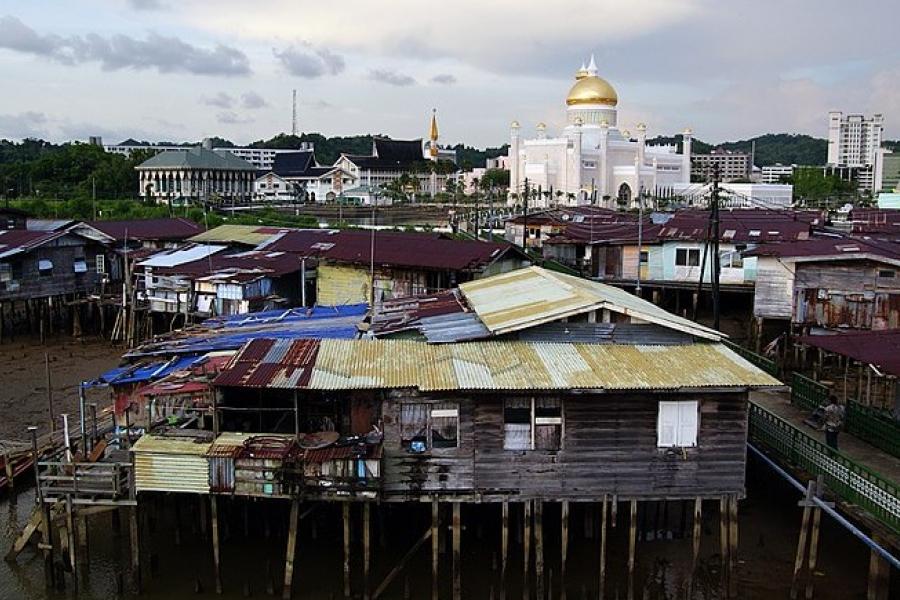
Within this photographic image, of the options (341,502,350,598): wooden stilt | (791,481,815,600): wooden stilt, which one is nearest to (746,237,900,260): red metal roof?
(791,481,815,600): wooden stilt

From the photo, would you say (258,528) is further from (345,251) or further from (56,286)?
(56,286)

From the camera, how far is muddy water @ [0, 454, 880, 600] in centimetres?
1758

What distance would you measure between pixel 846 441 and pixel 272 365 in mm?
13295

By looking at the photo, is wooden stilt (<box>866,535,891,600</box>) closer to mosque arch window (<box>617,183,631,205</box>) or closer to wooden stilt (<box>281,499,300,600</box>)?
wooden stilt (<box>281,499,300,600</box>)

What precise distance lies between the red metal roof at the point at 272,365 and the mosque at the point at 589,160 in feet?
247

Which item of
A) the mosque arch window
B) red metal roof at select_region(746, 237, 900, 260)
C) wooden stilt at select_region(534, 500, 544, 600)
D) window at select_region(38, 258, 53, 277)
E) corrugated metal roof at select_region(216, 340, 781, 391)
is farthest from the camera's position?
the mosque arch window

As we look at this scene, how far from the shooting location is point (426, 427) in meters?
16.7

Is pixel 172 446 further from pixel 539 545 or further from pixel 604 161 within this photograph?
pixel 604 161

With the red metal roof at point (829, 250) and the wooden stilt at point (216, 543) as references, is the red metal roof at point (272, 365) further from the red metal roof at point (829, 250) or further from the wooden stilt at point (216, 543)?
the red metal roof at point (829, 250)

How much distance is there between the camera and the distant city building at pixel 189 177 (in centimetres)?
9938

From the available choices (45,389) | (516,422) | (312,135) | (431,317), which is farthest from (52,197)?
(312,135)

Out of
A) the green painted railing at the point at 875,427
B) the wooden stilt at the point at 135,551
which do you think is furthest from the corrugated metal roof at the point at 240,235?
the green painted railing at the point at 875,427

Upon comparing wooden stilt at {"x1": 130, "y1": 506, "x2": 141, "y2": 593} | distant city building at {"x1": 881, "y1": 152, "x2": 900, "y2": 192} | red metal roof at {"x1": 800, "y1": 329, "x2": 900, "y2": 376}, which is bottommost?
wooden stilt at {"x1": 130, "y1": 506, "x2": 141, "y2": 593}

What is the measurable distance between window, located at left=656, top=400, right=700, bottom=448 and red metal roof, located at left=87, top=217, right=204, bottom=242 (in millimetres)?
36751
